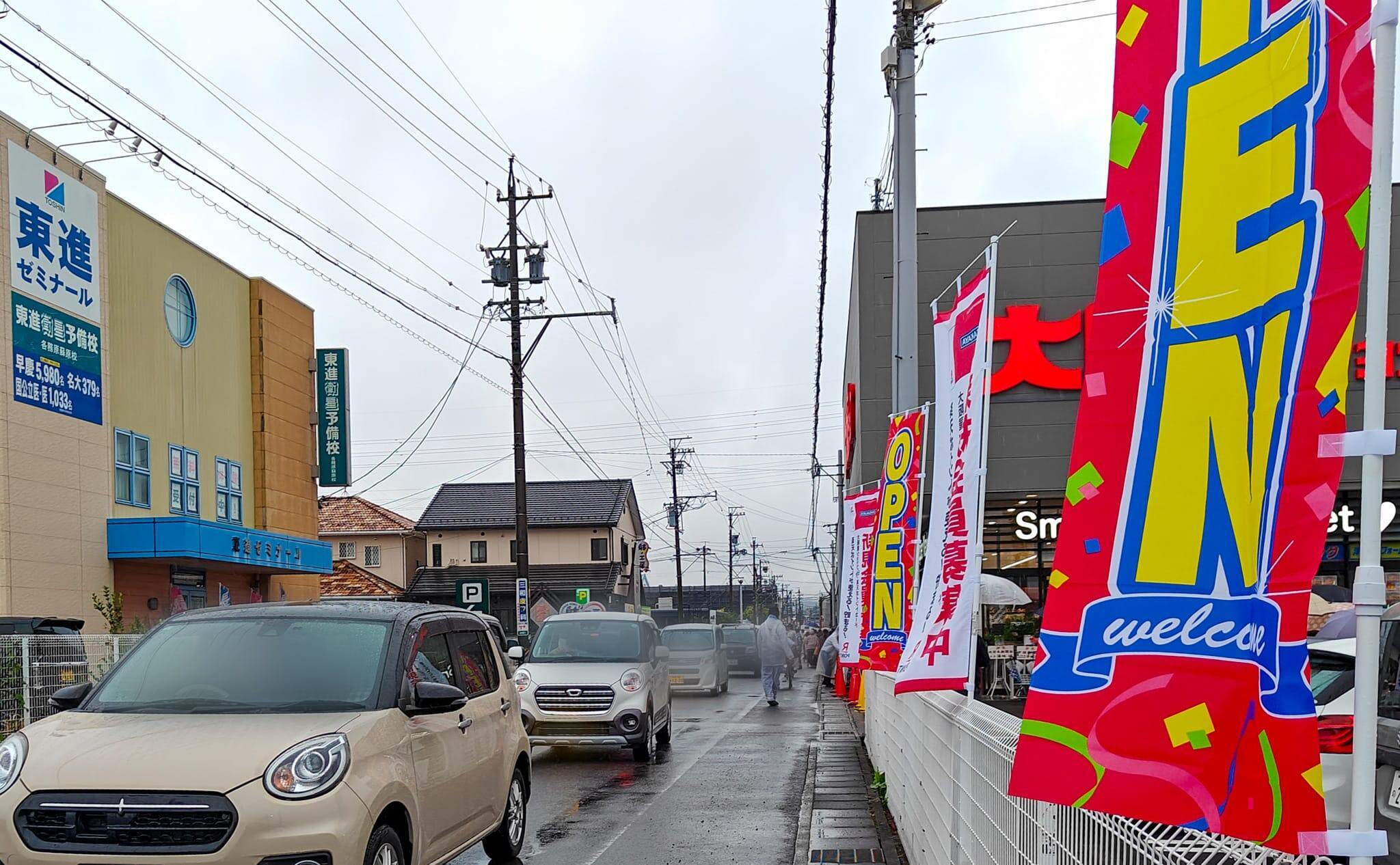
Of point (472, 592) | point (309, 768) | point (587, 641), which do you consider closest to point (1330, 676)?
point (309, 768)

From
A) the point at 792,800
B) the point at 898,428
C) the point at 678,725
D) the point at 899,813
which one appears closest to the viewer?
the point at 899,813

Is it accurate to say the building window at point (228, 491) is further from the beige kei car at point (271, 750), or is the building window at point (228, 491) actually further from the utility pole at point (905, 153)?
the beige kei car at point (271, 750)

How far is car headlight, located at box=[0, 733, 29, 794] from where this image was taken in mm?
5961

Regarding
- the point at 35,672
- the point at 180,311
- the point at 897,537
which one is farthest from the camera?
the point at 180,311

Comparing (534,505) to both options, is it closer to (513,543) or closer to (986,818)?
(513,543)

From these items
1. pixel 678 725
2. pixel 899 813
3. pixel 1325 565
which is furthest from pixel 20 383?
pixel 1325 565

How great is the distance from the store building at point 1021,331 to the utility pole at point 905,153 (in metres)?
12.2

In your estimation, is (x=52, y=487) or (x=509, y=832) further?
(x=52, y=487)

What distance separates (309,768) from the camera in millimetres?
5957

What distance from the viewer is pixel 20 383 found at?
20875 millimetres

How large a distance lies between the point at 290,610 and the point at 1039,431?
18331 millimetres

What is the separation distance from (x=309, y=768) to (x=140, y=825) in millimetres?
763

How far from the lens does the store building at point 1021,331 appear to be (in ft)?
76.6

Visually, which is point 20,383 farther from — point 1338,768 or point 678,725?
point 1338,768
